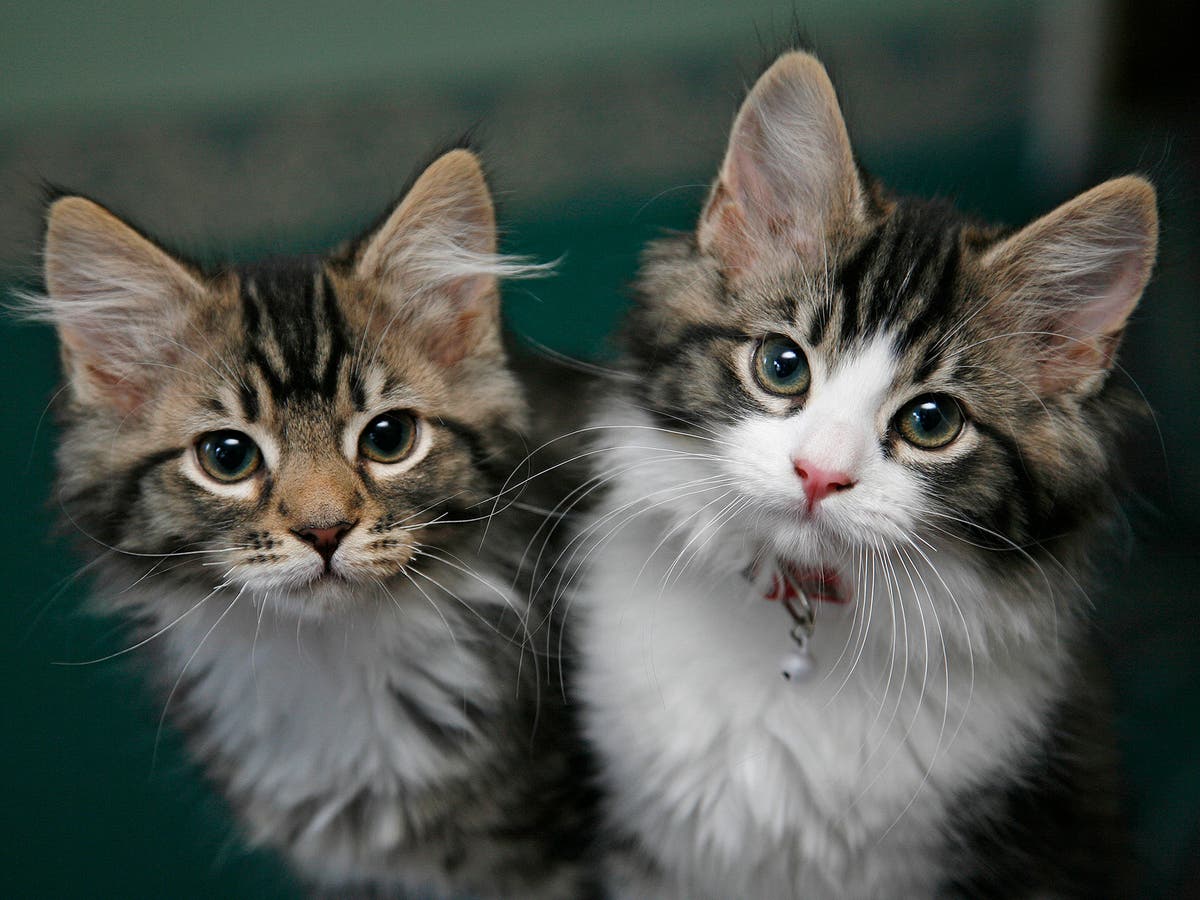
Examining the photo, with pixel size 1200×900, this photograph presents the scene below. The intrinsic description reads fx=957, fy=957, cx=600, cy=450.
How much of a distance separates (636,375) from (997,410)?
369 millimetres

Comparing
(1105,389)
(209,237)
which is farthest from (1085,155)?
(209,237)

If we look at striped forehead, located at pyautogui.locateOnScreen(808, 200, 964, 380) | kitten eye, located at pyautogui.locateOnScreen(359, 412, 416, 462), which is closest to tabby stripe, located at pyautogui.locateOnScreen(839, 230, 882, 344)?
striped forehead, located at pyautogui.locateOnScreen(808, 200, 964, 380)

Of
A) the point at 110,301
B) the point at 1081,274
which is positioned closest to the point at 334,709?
the point at 110,301

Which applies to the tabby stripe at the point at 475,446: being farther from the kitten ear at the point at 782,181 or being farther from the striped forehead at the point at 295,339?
the kitten ear at the point at 782,181

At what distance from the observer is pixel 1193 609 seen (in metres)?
1.57

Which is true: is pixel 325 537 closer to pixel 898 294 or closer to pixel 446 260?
pixel 446 260

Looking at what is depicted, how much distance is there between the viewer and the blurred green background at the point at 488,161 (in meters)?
1.28

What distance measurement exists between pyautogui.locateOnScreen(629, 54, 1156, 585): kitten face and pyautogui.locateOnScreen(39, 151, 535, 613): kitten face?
9.9 inches

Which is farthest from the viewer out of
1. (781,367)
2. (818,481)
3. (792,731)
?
(792,731)

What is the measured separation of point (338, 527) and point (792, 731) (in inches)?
21.5

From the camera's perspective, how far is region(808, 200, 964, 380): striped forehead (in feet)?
3.06

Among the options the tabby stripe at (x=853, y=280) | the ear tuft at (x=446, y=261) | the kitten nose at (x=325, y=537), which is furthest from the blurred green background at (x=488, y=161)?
the kitten nose at (x=325, y=537)

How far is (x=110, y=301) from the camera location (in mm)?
950

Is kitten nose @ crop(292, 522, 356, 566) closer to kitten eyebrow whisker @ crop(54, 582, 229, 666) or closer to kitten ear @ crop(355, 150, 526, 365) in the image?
kitten eyebrow whisker @ crop(54, 582, 229, 666)
